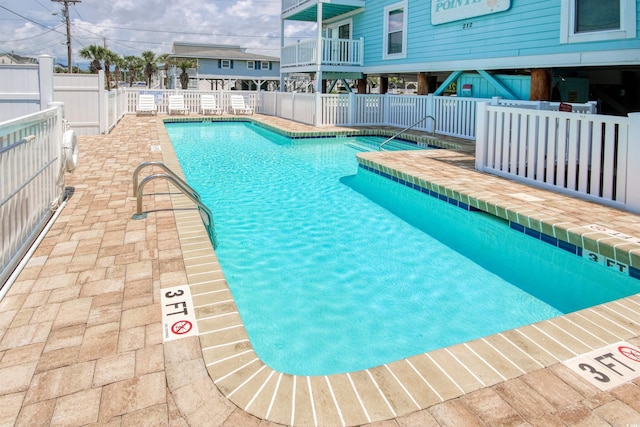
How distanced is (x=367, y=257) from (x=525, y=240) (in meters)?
1.65

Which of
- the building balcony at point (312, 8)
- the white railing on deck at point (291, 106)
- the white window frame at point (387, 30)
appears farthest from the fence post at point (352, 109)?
the building balcony at point (312, 8)

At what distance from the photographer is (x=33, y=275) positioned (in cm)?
327

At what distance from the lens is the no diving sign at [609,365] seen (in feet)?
7.17

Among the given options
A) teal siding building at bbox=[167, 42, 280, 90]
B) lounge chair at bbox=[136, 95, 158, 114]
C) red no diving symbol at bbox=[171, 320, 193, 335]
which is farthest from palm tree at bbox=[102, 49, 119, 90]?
red no diving symbol at bbox=[171, 320, 193, 335]

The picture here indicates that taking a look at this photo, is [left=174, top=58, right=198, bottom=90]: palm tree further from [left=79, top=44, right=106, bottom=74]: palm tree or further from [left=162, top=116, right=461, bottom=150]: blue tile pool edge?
[left=162, top=116, right=461, bottom=150]: blue tile pool edge

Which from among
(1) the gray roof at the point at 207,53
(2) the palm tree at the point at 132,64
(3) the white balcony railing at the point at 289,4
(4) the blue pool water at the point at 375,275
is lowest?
(4) the blue pool water at the point at 375,275

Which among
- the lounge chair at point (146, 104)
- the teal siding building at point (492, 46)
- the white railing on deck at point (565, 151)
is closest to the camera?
the white railing on deck at point (565, 151)

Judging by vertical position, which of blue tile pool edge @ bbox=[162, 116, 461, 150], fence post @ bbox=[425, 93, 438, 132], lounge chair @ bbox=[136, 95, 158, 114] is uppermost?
lounge chair @ bbox=[136, 95, 158, 114]

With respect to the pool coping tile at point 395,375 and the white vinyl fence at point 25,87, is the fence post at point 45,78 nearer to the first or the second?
the white vinyl fence at point 25,87

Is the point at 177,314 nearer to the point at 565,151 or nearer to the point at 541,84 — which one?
the point at 565,151

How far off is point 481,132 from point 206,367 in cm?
614

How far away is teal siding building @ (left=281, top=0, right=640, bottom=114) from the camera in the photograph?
861 cm

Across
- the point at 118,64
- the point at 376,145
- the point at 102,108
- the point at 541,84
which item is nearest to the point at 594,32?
the point at 541,84

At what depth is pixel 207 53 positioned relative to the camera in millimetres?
40812
